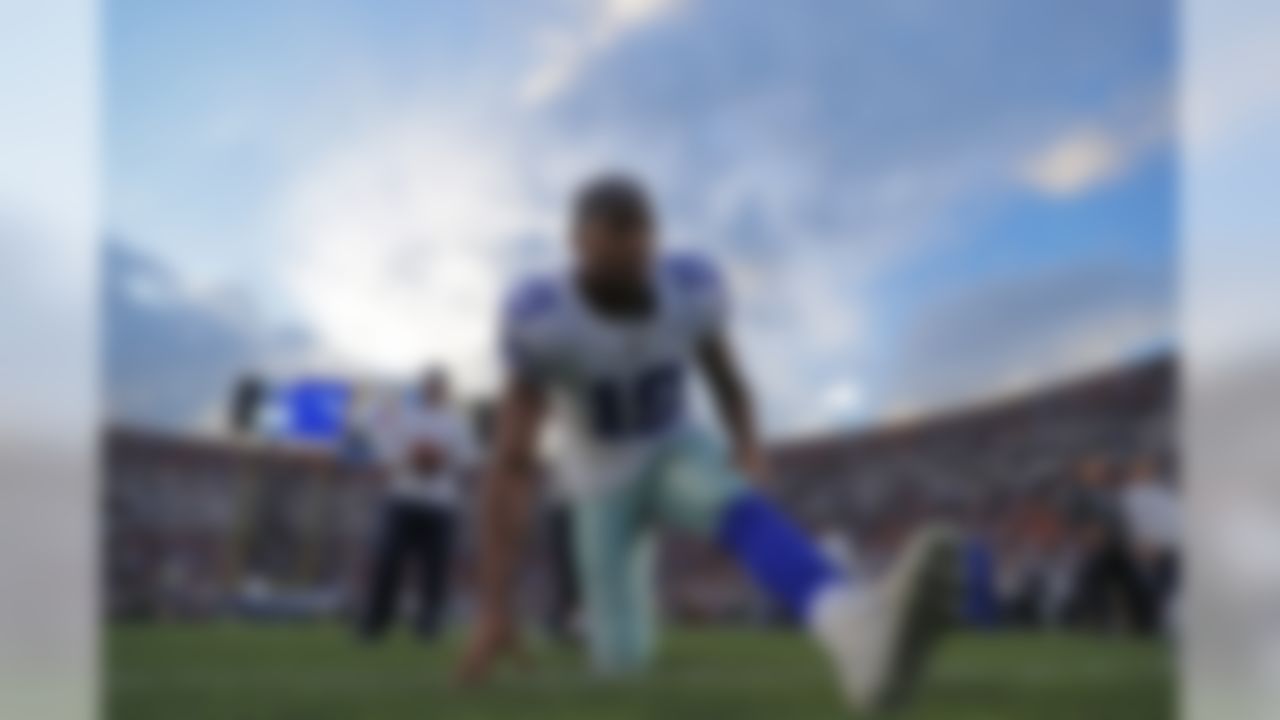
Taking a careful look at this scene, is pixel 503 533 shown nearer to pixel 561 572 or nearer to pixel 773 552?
pixel 561 572

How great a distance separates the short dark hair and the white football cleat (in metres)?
0.65

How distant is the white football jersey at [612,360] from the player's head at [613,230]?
4 cm

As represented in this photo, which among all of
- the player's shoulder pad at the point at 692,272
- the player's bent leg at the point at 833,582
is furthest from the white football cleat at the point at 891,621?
the player's shoulder pad at the point at 692,272

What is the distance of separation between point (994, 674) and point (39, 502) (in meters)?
1.53

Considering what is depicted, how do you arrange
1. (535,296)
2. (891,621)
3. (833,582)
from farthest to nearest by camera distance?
(535,296) < (833,582) < (891,621)

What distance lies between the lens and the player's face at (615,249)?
315 cm

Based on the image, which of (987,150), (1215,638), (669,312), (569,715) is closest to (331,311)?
(669,312)

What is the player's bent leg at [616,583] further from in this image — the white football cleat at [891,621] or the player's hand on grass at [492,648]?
the white football cleat at [891,621]

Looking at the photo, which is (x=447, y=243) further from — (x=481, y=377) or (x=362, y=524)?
(x=362, y=524)

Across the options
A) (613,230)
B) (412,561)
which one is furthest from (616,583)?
(613,230)

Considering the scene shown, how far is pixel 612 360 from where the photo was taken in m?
3.20

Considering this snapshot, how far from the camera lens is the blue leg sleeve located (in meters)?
3.08

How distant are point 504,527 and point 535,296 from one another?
36cm

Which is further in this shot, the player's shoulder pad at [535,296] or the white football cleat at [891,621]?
the player's shoulder pad at [535,296]
